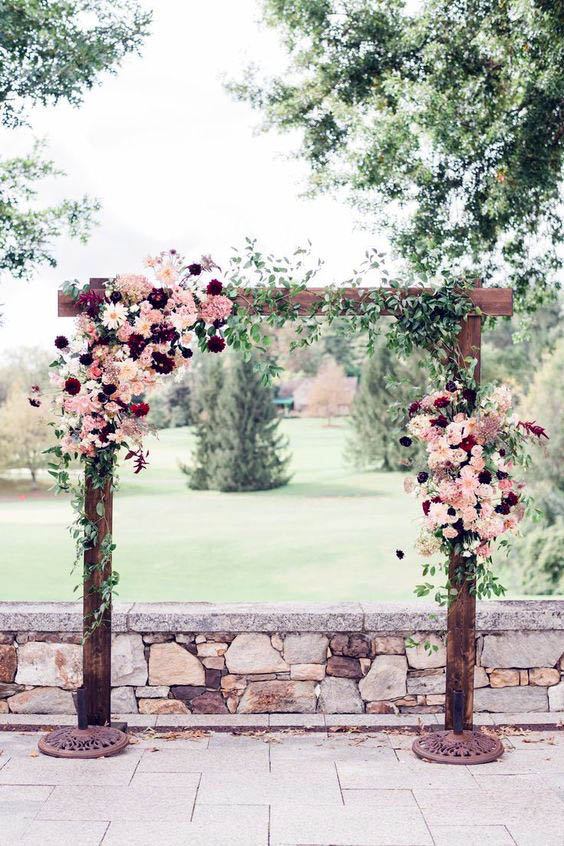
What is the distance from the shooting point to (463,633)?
488cm

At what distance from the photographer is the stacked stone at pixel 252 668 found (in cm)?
516

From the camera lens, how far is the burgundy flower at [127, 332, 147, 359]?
189 inches

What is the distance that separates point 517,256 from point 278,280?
4.84 m

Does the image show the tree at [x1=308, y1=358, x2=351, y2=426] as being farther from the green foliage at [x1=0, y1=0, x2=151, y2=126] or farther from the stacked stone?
the stacked stone

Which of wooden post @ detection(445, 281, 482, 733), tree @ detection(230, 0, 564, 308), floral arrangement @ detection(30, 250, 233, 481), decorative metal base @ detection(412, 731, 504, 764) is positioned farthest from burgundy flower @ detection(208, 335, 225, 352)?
tree @ detection(230, 0, 564, 308)

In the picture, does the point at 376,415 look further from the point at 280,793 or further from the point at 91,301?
the point at 280,793

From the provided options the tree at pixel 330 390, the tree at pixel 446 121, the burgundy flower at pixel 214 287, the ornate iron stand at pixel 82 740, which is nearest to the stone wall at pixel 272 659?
the ornate iron stand at pixel 82 740

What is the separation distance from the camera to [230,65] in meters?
10.8

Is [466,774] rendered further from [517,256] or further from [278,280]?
[517,256]

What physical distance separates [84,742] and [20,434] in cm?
2002

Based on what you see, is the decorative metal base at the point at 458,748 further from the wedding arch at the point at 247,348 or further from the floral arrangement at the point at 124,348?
the floral arrangement at the point at 124,348

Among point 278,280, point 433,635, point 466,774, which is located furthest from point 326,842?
point 278,280

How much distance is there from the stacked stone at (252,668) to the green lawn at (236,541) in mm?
11831

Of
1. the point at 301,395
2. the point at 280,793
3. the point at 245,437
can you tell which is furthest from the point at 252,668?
the point at 301,395
